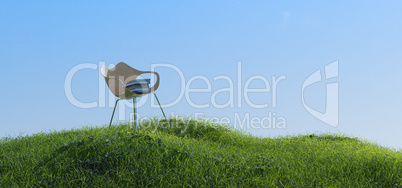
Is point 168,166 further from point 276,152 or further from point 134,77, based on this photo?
point 134,77

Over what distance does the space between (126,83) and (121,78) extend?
0.24 meters

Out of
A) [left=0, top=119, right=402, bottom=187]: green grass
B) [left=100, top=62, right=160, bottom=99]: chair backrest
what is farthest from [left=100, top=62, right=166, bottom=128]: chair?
[left=0, top=119, right=402, bottom=187]: green grass

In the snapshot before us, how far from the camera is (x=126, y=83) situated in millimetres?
6469

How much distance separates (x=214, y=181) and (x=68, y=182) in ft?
4.82

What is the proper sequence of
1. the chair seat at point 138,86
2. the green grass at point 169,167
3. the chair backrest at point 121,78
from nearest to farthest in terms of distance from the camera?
1. the green grass at point 169,167
2. the chair backrest at point 121,78
3. the chair seat at point 138,86

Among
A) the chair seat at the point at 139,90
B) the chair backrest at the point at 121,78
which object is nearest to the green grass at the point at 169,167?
the chair backrest at the point at 121,78

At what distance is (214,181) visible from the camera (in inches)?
149

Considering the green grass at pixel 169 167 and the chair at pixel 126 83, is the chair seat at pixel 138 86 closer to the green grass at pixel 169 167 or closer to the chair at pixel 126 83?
the chair at pixel 126 83

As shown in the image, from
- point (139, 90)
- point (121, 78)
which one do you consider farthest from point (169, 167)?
point (121, 78)

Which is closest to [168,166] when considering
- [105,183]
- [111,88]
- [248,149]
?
[105,183]

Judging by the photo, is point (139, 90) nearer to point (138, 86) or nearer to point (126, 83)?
point (138, 86)

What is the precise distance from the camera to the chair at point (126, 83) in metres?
5.98

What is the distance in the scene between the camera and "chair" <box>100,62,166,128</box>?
→ 598 cm

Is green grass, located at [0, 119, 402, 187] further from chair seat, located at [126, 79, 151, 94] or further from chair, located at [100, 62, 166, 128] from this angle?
chair seat, located at [126, 79, 151, 94]
